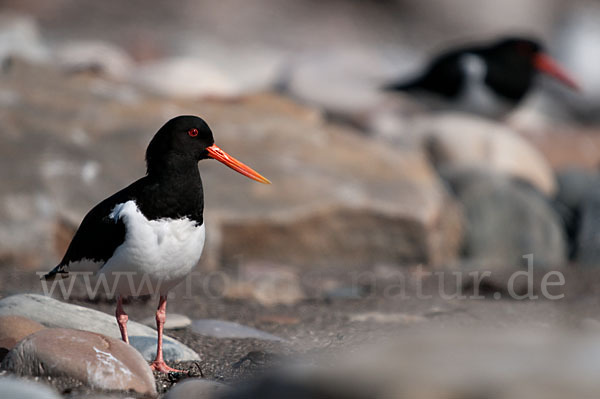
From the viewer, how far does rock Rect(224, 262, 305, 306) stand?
Result: 18.3 ft

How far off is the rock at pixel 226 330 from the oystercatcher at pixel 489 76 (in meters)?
6.06

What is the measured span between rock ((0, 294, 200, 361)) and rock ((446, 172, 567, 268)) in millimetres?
3634

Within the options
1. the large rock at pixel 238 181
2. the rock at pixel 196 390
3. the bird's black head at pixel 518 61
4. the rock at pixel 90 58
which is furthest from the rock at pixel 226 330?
the bird's black head at pixel 518 61

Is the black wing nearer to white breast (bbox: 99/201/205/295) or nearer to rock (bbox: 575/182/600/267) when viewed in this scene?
white breast (bbox: 99/201/205/295)

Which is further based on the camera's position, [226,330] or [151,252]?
[226,330]

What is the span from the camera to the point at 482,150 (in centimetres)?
846

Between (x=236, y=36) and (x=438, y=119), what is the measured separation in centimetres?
937

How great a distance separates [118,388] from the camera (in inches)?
122

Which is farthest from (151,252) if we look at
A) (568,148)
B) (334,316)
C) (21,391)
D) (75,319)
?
(568,148)

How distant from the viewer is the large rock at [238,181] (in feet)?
19.6

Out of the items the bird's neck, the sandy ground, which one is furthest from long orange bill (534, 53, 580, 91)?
the bird's neck

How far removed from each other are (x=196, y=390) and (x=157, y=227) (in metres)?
0.79

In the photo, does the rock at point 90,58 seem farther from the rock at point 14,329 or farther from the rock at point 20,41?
the rock at point 14,329

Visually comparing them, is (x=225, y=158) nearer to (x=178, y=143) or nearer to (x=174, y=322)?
(x=178, y=143)
